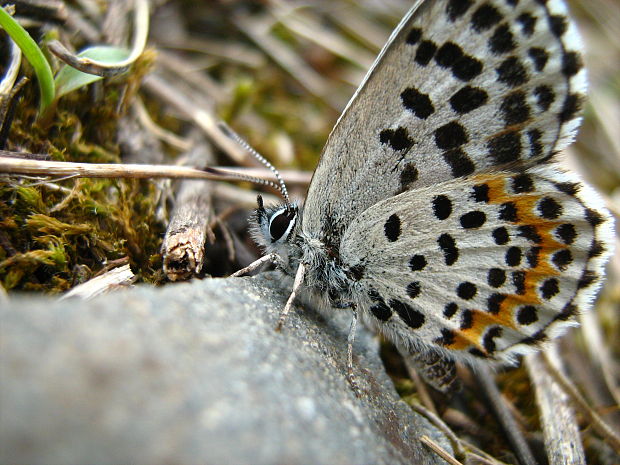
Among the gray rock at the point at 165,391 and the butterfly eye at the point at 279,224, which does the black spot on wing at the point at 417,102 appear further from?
the gray rock at the point at 165,391

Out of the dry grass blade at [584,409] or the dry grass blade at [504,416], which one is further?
the dry grass blade at [584,409]

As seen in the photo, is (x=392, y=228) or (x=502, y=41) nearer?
(x=502, y=41)

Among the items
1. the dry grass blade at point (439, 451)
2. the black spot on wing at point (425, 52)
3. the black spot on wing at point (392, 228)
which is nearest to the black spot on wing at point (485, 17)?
the black spot on wing at point (425, 52)

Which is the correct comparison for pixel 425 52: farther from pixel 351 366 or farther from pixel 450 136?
pixel 351 366

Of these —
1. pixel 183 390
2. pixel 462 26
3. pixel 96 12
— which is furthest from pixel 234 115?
pixel 183 390

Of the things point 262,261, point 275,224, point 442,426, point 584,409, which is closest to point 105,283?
point 262,261
